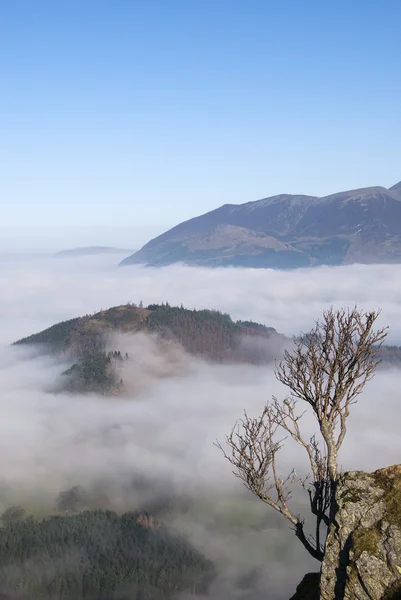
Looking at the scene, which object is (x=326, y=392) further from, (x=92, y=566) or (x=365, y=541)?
(x=92, y=566)

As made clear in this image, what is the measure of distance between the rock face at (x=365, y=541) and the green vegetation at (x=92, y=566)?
179544 mm

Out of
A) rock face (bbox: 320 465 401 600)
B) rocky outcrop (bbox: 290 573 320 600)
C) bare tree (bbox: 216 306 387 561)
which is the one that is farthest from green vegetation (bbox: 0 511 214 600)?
rock face (bbox: 320 465 401 600)

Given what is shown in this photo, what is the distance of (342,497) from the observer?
69.6ft

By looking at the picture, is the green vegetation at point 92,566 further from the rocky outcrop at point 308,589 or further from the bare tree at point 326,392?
the bare tree at point 326,392

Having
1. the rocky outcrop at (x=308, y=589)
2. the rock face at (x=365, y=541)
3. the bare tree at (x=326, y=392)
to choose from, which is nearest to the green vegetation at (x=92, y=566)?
the rocky outcrop at (x=308, y=589)

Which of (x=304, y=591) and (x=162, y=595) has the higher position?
(x=304, y=591)

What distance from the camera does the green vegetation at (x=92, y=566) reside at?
569 ft

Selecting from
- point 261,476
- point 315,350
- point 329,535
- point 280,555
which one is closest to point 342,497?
point 329,535

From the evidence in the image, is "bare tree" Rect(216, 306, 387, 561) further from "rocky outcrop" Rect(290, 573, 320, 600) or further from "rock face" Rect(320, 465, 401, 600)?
"rocky outcrop" Rect(290, 573, 320, 600)

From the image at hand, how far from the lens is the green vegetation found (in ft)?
569

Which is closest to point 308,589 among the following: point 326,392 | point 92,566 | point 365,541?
point 365,541

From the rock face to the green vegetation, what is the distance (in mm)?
179544

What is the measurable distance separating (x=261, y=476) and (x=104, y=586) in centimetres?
18115

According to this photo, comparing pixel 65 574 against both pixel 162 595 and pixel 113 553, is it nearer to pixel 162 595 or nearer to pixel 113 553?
pixel 113 553
